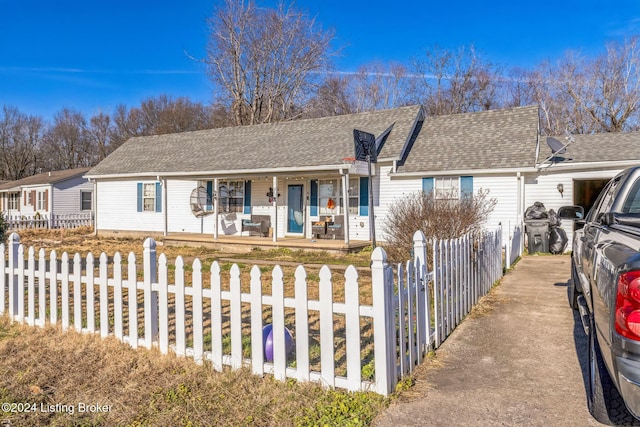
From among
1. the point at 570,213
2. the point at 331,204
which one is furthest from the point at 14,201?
the point at 570,213

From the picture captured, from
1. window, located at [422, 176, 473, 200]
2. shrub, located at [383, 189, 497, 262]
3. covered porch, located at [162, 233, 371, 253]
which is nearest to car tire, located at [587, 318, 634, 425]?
shrub, located at [383, 189, 497, 262]

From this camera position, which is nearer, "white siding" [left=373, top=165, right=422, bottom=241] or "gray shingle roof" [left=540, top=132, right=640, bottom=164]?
"gray shingle roof" [left=540, top=132, right=640, bottom=164]

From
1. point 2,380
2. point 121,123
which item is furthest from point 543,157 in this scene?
point 121,123

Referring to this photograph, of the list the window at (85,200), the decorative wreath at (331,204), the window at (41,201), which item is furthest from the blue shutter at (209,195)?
the window at (41,201)

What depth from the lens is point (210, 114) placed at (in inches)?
1710

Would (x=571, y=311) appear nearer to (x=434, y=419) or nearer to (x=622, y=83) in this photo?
(x=434, y=419)

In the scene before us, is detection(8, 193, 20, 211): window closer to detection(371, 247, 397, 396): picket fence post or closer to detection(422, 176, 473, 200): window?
detection(422, 176, 473, 200): window

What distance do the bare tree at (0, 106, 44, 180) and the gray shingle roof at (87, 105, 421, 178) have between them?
123 feet

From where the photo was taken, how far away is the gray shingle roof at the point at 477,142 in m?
13.7

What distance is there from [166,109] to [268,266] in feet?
139

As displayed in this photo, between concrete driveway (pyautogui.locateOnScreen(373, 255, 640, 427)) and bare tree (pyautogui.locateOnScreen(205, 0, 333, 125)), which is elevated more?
bare tree (pyautogui.locateOnScreen(205, 0, 333, 125))

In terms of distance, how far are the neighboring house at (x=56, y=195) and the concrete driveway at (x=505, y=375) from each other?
27.1m

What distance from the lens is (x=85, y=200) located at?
29.8 metres

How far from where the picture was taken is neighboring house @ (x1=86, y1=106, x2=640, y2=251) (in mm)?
13484
